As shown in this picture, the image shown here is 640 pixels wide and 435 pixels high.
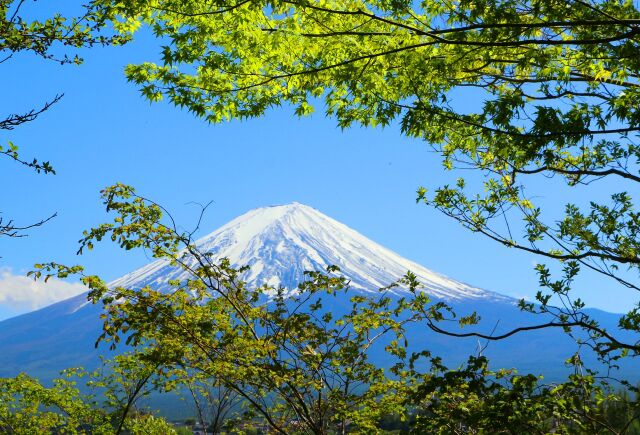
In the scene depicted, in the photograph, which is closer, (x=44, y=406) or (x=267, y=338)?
(x=267, y=338)

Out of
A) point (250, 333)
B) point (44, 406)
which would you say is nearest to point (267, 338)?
point (250, 333)

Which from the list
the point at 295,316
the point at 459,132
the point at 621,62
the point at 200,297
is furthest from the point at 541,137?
the point at 200,297

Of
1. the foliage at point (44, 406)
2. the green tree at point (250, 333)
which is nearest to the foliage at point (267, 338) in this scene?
the green tree at point (250, 333)

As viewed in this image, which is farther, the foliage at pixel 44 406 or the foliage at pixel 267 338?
the foliage at pixel 44 406

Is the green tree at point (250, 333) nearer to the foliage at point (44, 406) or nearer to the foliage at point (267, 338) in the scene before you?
the foliage at point (267, 338)

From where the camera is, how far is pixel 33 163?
23.4ft

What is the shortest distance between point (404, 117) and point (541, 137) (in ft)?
4.82

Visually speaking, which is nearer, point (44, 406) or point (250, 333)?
point (250, 333)

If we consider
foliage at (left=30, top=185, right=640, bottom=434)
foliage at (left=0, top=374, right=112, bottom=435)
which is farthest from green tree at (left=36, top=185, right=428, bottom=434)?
foliage at (left=0, top=374, right=112, bottom=435)

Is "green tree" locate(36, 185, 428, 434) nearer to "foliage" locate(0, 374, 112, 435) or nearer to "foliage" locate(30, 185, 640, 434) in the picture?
"foliage" locate(30, 185, 640, 434)

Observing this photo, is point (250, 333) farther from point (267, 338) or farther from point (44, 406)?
point (44, 406)

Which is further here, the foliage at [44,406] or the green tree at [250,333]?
the foliage at [44,406]

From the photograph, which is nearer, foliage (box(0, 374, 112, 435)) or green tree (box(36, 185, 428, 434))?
green tree (box(36, 185, 428, 434))

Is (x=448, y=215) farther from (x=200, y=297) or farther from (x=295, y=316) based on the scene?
(x=200, y=297)
